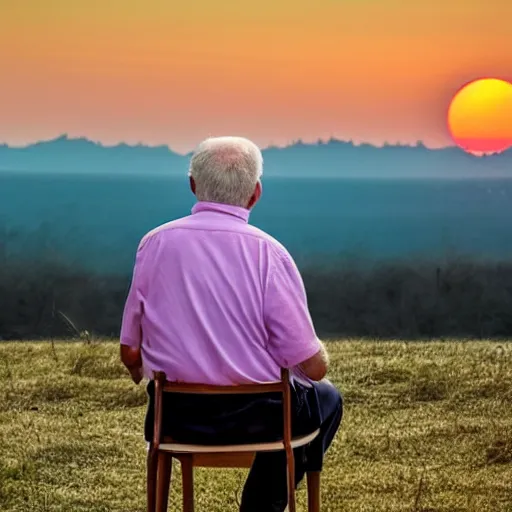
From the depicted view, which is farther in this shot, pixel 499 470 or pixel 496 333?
pixel 496 333

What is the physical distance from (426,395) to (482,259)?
973 centimetres

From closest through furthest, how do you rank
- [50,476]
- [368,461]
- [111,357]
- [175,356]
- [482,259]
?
[175,356] → [50,476] → [368,461] → [111,357] → [482,259]

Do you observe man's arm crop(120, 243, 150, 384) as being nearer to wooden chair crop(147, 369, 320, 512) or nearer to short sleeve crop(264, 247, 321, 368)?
wooden chair crop(147, 369, 320, 512)

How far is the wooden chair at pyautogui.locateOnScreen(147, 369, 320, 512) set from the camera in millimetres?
3518

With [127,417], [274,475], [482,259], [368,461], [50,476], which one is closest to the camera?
[274,475]

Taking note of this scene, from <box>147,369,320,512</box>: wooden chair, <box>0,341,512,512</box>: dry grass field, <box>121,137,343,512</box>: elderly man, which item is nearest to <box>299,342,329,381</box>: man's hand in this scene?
<box>121,137,343,512</box>: elderly man

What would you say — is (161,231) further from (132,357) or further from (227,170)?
(132,357)

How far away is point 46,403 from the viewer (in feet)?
25.5

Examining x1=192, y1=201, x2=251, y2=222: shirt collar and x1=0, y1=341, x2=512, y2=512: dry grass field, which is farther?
x1=0, y1=341, x2=512, y2=512: dry grass field

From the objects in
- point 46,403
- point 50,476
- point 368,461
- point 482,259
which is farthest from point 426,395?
point 482,259

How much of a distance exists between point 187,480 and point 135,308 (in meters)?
0.56

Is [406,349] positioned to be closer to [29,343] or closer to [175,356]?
[29,343]

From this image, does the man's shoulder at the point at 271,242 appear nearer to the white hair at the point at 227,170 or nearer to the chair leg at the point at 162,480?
the white hair at the point at 227,170

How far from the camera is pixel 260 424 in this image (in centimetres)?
364
